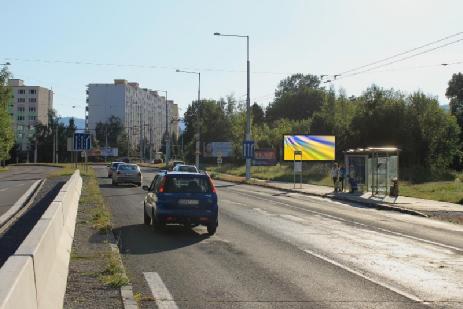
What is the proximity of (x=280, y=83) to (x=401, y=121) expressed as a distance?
89.9m

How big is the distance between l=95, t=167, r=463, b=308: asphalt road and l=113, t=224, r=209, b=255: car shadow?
0.02 m

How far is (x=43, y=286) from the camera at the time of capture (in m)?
5.68

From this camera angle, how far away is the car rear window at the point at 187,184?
1459 cm

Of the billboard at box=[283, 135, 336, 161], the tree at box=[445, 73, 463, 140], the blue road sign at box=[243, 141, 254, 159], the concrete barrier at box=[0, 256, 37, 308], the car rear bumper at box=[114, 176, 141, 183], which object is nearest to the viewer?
the concrete barrier at box=[0, 256, 37, 308]

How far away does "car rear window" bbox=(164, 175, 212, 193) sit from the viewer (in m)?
14.6

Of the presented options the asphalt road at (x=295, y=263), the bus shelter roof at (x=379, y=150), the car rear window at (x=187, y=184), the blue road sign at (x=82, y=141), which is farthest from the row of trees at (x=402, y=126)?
the car rear window at (x=187, y=184)

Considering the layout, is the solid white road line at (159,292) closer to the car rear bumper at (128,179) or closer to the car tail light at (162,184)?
the car tail light at (162,184)

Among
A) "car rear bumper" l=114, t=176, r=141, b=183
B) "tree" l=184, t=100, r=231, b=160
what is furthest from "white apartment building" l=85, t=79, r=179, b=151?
"car rear bumper" l=114, t=176, r=141, b=183

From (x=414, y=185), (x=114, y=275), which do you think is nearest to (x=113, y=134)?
(x=414, y=185)

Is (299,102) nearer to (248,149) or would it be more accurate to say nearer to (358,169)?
(248,149)

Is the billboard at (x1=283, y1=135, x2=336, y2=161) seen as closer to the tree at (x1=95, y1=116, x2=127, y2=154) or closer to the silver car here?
the silver car

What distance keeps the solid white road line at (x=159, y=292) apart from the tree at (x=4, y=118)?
75.6 metres

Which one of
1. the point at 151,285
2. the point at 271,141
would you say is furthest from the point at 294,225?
the point at 271,141

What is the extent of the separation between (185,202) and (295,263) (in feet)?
15.4
